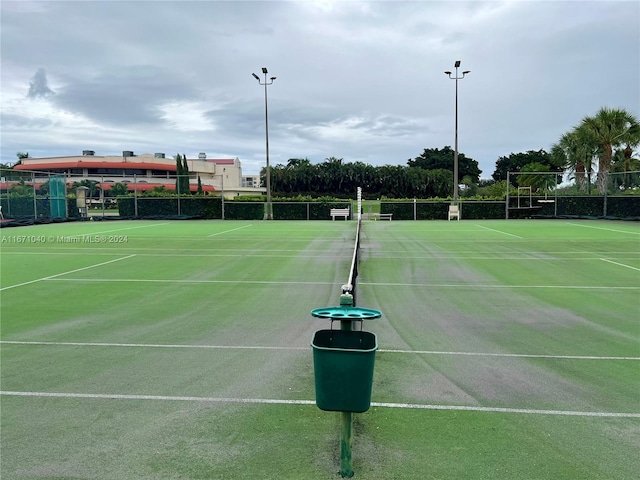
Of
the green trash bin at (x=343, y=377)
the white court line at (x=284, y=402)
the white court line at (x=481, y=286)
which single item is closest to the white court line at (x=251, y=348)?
the white court line at (x=284, y=402)

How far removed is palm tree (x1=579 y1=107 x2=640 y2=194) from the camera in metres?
39.3

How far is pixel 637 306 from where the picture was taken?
969cm

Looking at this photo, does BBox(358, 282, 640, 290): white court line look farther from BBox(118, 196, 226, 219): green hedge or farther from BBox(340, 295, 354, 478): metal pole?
BBox(118, 196, 226, 219): green hedge

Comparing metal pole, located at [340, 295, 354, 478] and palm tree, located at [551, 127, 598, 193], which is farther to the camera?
palm tree, located at [551, 127, 598, 193]

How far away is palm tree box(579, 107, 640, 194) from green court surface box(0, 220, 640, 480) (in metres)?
30.7

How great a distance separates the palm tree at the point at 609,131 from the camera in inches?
1547

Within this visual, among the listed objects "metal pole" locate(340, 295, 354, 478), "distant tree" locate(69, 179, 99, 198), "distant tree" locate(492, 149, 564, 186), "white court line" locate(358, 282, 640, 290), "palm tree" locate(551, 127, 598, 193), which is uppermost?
"distant tree" locate(492, 149, 564, 186)

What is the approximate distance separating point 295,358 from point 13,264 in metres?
12.1

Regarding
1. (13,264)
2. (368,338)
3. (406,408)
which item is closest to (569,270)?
(406,408)

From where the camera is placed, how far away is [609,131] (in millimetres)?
39656

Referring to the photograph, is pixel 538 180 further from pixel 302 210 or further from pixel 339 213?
pixel 302 210

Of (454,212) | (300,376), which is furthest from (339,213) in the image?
(300,376)

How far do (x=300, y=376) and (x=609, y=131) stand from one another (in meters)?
41.0

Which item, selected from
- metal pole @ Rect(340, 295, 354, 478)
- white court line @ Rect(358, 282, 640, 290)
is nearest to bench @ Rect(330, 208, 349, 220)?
white court line @ Rect(358, 282, 640, 290)
